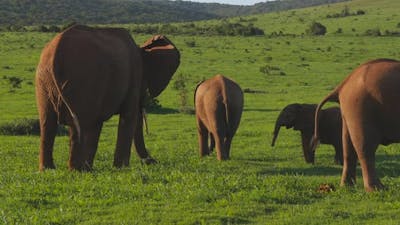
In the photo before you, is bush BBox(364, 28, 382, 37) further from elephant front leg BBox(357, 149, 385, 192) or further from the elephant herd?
elephant front leg BBox(357, 149, 385, 192)

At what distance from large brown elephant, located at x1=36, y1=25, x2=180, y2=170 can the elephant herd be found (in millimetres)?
18

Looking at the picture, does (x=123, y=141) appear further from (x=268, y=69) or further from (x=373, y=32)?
(x=373, y=32)

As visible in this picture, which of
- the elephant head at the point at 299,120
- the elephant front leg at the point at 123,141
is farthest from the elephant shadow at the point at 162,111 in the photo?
the elephant front leg at the point at 123,141

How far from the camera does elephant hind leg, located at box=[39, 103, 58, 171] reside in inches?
517

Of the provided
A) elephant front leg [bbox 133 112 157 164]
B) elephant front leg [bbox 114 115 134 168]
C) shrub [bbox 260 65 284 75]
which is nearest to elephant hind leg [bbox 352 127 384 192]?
elephant front leg [bbox 114 115 134 168]

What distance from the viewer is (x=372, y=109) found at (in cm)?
1097

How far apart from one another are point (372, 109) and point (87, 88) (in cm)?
495

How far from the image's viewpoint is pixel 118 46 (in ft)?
44.3

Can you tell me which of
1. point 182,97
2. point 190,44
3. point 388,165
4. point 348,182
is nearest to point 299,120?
point 388,165

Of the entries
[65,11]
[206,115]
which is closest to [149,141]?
[206,115]

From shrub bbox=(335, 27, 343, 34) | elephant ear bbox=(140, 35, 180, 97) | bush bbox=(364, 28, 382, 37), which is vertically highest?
elephant ear bbox=(140, 35, 180, 97)

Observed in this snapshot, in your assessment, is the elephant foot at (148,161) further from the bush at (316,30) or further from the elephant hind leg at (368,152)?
the bush at (316,30)

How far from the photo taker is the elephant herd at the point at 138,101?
11039 millimetres

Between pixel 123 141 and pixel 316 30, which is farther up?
pixel 123 141
